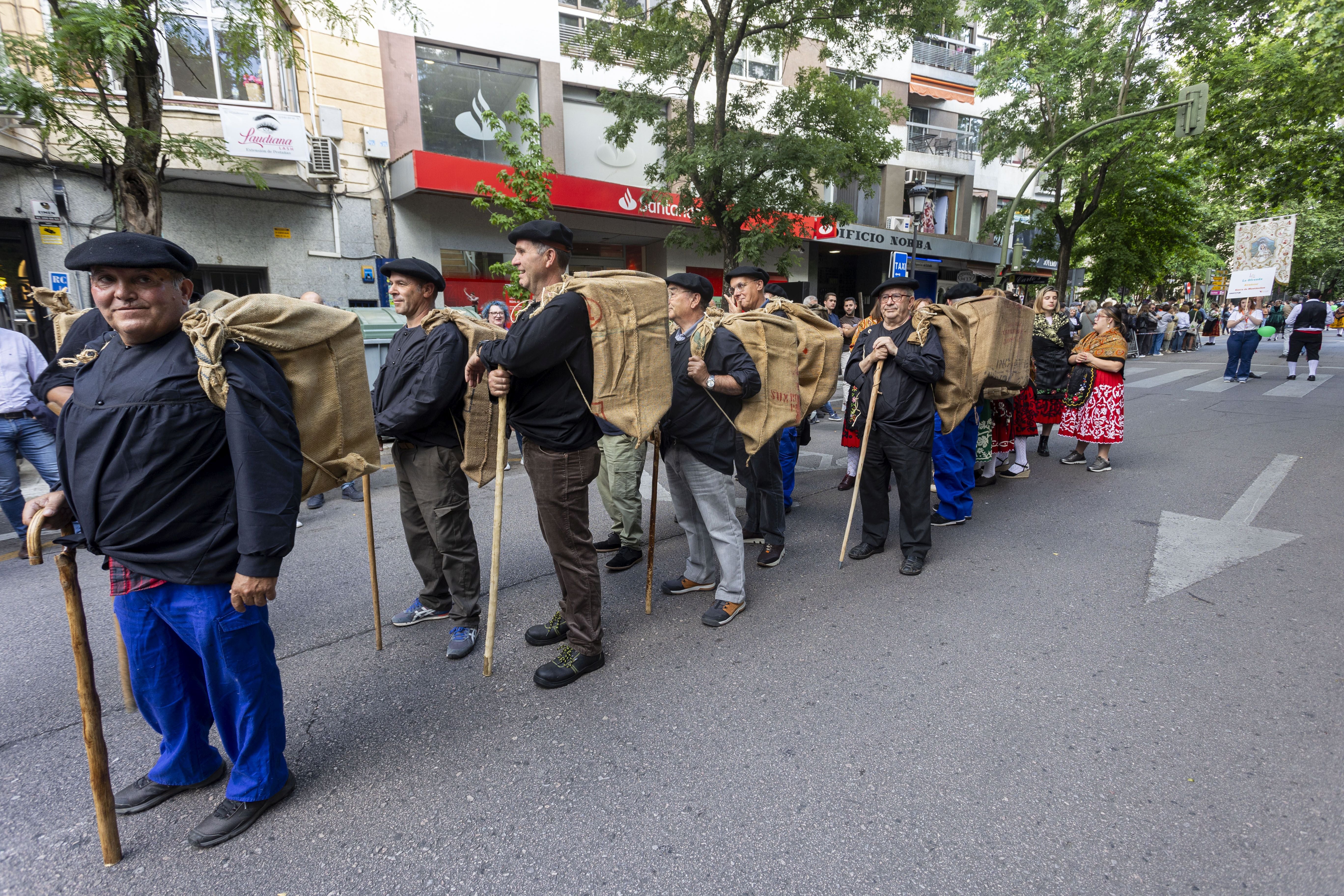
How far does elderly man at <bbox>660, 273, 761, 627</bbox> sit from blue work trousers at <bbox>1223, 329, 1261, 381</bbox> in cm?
1515

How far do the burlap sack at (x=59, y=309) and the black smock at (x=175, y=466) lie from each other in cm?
315

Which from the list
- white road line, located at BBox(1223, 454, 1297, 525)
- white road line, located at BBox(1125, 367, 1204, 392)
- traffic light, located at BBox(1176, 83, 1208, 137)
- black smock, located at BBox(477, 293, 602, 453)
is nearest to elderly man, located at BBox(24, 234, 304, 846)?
black smock, located at BBox(477, 293, 602, 453)

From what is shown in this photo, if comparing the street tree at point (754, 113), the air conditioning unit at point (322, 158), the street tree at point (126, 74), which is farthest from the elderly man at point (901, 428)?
the air conditioning unit at point (322, 158)

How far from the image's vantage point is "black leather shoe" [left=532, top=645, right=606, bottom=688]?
314cm

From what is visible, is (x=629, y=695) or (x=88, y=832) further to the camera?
(x=629, y=695)

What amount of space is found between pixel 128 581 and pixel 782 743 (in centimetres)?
237

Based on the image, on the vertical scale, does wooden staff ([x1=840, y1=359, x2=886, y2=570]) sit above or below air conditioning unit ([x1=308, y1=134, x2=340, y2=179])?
below

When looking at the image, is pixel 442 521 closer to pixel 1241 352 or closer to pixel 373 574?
pixel 373 574

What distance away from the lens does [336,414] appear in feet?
8.63

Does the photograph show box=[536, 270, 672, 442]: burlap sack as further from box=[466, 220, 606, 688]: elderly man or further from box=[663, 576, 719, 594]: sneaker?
box=[663, 576, 719, 594]: sneaker

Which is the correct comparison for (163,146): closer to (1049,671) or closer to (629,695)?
(629,695)

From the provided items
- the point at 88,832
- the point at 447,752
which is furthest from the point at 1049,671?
the point at 88,832

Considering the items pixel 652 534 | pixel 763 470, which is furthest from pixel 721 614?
→ pixel 763 470

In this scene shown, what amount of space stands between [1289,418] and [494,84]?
1558 cm
